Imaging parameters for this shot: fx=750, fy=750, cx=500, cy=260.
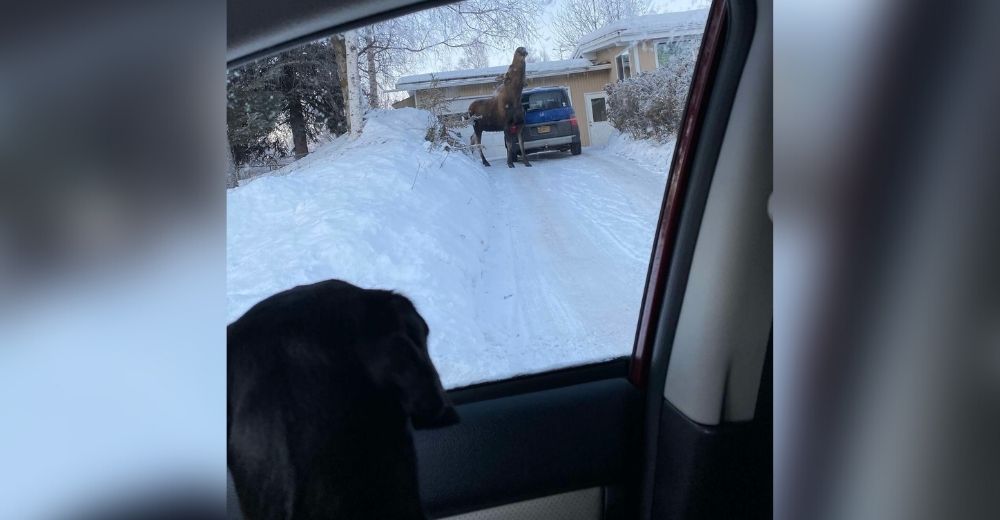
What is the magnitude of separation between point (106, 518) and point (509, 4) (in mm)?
1648

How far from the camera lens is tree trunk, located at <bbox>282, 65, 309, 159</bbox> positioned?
1.65 meters

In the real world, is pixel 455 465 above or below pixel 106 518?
below

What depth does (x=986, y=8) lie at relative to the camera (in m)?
0.62

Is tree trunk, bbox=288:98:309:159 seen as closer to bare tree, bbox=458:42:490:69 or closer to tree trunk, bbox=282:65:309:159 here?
tree trunk, bbox=282:65:309:159

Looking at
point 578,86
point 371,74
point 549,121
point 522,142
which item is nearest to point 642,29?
point 578,86

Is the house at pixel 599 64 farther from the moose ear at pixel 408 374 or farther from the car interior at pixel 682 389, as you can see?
the moose ear at pixel 408 374

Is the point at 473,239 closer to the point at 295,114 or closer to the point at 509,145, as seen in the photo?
the point at 509,145

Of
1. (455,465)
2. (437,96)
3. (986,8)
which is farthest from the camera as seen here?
(455,465)

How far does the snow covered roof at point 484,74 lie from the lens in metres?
1.91

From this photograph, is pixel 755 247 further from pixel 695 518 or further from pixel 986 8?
pixel 986 8

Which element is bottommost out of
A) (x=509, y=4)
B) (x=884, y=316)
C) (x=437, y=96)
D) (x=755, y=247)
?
(x=884, y=316)

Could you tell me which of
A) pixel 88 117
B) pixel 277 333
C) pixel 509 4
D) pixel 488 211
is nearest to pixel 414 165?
pixel 488 211

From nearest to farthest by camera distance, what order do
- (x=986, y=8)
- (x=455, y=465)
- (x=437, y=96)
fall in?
1. (x=986, y=8)
2. (x=437, y=96)
3. (x=455, y=465)

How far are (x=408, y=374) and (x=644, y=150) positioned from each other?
44.6 inches
